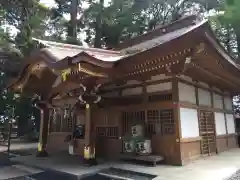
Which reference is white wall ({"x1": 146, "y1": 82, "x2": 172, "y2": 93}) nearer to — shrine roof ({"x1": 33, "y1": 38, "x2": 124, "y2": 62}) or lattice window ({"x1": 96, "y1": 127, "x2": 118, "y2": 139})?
shrine roof ({"x1": 33, "y1": 38, "x2": 124, "y2": 62})

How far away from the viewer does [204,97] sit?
291 inches

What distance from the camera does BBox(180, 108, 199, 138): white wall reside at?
19.1 feet

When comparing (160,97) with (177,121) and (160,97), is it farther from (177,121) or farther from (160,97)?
(177,121)

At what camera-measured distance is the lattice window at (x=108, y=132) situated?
6.89 meters

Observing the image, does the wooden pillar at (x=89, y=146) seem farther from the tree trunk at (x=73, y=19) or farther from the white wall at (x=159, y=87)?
the tree trunk at (x=73, y=19)

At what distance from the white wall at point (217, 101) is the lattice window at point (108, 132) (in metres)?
3.94

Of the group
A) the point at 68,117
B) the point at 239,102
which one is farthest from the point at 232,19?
the point at 68,117

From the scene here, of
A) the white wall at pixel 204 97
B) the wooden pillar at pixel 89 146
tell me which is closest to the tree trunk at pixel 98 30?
the white wall at pixel 204 97

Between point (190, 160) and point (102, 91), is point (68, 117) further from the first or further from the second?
point (190, 160)

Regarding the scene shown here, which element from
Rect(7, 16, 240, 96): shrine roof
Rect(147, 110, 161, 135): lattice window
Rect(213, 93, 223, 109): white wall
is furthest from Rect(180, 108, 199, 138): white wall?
Rect(213, 93, 223, 109): white wall

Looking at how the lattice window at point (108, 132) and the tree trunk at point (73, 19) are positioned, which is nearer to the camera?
the lattice window at point (108, 132)

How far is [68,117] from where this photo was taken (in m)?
8.68

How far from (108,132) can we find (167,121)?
2.08m

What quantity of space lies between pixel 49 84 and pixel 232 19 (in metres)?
11.2
